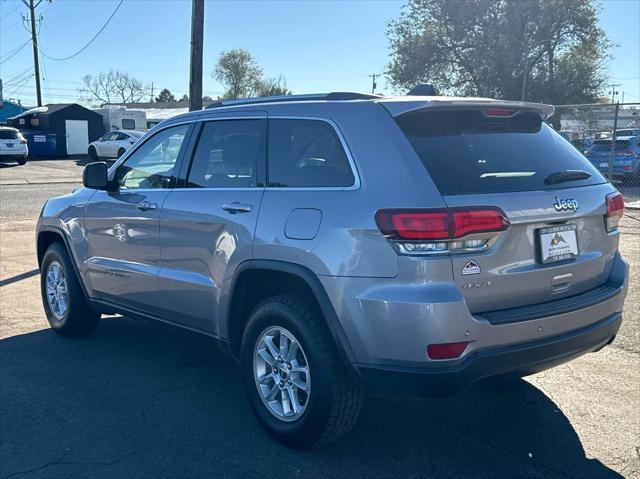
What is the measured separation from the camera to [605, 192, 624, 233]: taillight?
3764 mm

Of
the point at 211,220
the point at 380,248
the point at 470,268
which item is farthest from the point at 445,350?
the point at 211,220

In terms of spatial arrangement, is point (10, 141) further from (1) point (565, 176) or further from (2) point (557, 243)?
(2) point (557, 243)

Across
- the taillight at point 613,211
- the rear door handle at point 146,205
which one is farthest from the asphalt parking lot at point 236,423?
the taillight at point 613,211

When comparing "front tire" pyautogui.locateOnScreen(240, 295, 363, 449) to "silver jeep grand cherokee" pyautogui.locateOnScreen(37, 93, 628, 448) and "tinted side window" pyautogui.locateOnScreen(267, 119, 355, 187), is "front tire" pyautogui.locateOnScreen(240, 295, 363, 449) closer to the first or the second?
"silver jeep grand cherokee" pyautogui.locateOnScreen(37, 93, 628, 448)

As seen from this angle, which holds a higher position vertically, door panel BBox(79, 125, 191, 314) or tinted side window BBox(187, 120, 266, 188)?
tinted side window BBox(187, 120, 266, 188)

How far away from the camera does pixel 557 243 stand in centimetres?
341

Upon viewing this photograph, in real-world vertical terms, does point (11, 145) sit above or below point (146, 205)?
below

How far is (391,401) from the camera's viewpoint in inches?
170

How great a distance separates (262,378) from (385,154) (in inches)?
58.9

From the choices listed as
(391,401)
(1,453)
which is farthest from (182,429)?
(391,401)

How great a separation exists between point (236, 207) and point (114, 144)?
99.2 feet

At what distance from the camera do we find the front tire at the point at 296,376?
3398 mm

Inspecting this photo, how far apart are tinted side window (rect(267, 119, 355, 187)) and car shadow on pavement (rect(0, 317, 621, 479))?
4.11 feet

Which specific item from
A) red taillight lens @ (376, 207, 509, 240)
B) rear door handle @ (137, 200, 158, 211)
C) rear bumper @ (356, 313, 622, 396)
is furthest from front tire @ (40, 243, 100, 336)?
red taillight lens @ (376, 207, 509, 240)
